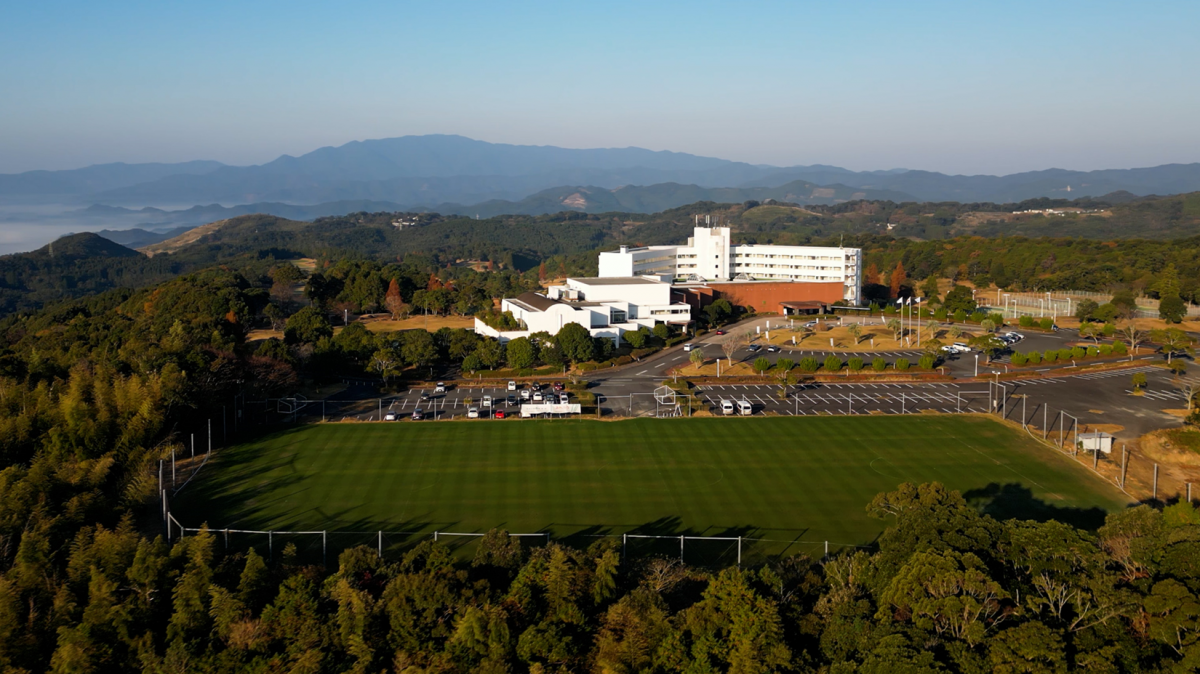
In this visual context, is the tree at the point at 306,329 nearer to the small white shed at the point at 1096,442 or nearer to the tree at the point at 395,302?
the tree at the point at 395,302

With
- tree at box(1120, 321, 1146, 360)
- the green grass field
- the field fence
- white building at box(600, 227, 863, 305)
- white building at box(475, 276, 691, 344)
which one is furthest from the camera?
white building at box(600, 227, 863, 305)

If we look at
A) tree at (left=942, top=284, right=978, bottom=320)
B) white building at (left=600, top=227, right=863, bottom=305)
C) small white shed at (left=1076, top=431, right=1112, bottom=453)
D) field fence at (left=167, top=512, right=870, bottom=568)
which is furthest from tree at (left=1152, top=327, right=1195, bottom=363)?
field fence at (left=167, top=512, right=870, bottom=568)

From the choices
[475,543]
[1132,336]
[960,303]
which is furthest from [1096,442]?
[960,303]

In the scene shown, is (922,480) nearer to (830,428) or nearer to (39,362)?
(830,428)

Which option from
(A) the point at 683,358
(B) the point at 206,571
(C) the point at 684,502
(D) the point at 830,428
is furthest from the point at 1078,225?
(B) the point at 206,571

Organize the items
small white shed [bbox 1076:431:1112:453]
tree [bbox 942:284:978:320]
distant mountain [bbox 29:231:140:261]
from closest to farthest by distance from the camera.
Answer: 1. small white shed [bbox 1076:431:1112:453]
2. tree [bbox 942:284:978:320]
3. distant mountain [bbox 29:231:140:261]

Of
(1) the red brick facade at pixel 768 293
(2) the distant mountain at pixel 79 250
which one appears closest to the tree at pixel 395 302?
(1) the red brick facade at pixel 768 293

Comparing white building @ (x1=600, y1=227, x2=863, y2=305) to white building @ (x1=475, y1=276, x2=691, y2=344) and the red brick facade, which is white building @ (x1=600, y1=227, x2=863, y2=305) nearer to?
the red brick facade

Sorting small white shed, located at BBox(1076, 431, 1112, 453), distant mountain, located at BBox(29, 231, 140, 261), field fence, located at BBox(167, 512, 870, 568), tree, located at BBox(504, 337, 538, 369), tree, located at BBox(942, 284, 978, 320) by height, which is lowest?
field fence, located at BBox(167, 512, 870, 568)
